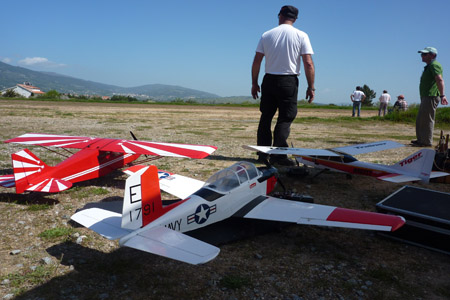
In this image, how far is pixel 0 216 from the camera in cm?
436

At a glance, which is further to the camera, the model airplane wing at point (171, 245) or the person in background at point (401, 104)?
the person in background at point (401, 104)

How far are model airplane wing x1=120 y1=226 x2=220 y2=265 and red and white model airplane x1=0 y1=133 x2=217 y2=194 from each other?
238 centimetres

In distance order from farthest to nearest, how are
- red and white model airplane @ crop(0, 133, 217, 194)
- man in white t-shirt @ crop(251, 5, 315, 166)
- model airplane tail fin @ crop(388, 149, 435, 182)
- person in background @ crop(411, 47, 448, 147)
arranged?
person in background @ crop(411, 47, 448, 147)
man in white t-shirt @ crop(251, 5, 315, 166)
model airplane tail fin @ crop(388, 149, 435, 182)
red and white model airplane @ crop(0, 133, 217, 194)

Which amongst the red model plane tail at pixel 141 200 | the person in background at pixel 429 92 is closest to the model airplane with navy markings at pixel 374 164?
the red model plane tail at pixel 141 200

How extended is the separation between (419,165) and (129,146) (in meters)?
5.59

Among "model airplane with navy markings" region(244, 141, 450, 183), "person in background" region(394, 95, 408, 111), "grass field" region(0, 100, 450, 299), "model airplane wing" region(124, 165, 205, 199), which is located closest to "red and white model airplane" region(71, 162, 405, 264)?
"grass field" region(0, 100, 450, 299)

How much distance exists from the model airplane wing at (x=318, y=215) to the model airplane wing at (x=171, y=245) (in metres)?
1.15

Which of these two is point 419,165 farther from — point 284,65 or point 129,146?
point 129,146

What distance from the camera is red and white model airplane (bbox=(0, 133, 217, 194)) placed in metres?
4.83

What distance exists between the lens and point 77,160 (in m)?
5.68

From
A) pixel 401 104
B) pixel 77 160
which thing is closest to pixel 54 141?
pixel 77 160

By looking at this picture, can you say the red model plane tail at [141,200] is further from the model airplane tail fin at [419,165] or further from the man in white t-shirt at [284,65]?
the model airplane tail fin at [419,165]

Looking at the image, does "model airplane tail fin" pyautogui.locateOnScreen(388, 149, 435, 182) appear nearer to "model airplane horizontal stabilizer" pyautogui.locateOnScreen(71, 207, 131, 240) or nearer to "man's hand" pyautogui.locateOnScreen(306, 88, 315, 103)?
"man's hand" pyautogui.locateOnScreen(306, 88, 315, 103)

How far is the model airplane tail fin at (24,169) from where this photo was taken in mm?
4723
